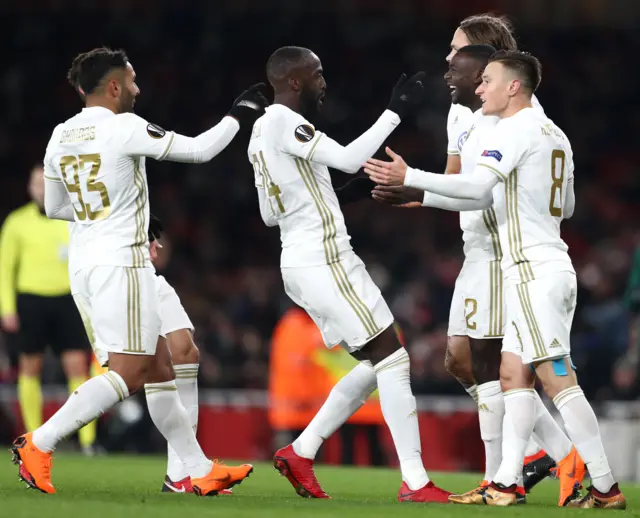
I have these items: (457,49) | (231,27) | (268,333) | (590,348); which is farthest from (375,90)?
(457,49)

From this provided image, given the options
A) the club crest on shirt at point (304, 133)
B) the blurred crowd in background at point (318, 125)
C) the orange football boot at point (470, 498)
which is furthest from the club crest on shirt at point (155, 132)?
the blurred crowd in background at point (318, 125)

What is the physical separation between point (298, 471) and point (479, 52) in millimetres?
2249

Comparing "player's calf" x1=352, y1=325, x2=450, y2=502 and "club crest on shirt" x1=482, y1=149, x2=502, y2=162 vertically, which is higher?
"club crest on shirt" x1=482, y1=149, x2=502, y2=162

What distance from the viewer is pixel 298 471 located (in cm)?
605

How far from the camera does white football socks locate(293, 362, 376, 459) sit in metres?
6.11

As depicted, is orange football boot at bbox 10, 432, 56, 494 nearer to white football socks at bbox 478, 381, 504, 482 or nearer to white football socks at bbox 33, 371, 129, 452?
white football socks at bbox 33, 371, 129, 452

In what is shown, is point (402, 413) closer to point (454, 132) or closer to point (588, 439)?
point (588, 439)

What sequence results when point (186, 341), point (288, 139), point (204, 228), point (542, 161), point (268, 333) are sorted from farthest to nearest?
point (204, 228)
point (268, 333)
point (186, 341)
point (288, 139)
point (542, 161)

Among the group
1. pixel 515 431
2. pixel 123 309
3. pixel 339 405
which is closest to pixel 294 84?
pixel 123 309

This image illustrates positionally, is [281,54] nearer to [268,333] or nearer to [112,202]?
[112,202]

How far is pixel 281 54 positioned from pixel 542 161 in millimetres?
1440

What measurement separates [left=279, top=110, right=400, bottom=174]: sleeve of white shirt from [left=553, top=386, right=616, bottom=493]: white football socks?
4.86 feet

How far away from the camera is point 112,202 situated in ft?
19.1

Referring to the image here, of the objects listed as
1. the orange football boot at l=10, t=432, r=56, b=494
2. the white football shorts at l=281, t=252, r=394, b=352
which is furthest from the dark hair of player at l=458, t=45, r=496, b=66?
the orange football boot at l=10, t=432, r=56, b=494
